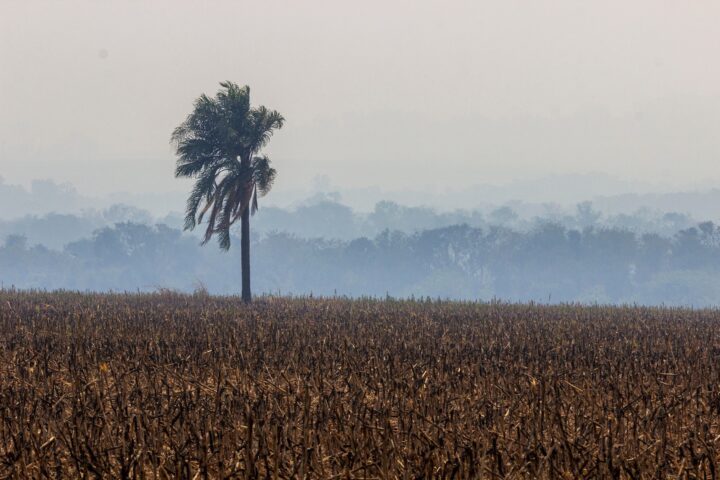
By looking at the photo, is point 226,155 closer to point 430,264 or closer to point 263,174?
point 263,174

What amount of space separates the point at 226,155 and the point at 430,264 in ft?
300

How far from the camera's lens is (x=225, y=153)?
31.7 m

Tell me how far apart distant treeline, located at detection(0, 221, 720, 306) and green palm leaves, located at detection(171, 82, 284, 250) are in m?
65.5

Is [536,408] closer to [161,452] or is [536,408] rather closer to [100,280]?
[161,452]

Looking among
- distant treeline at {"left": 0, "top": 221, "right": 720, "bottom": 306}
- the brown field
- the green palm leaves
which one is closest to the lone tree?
the green palm leaves

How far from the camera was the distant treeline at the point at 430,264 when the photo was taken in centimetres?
11112

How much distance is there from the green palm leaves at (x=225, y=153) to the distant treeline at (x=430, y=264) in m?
65.5

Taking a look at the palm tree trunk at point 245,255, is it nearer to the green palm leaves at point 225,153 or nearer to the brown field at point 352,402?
the green palm leaves at point 225,153

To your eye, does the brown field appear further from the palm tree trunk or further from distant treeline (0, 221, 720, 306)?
distant treeline (0, 221, 720, 306)

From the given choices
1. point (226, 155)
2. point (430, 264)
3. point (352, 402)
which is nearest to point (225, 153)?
point (226, 155)

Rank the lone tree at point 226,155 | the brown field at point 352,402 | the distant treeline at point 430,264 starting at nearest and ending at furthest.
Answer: the brown field at point 352,402 < the lone tree at point 226,155 < the distant treeline at point 430,264

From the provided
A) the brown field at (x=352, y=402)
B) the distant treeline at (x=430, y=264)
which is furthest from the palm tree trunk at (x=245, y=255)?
the distant treeline at (x=430, y=264)

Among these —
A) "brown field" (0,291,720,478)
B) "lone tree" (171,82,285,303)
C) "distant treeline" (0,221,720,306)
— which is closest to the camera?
"brown field" (0,291,720,478)

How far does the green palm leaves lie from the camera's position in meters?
31.3
